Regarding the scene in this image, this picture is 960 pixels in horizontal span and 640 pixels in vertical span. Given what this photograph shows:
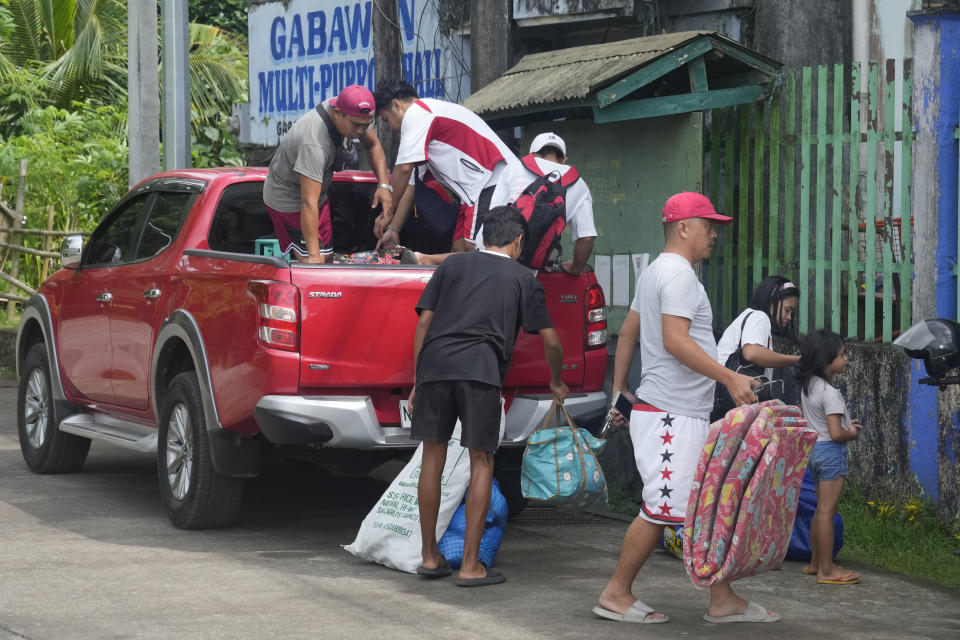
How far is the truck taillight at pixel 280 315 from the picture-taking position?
6.71 m

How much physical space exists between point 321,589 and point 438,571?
526 mm

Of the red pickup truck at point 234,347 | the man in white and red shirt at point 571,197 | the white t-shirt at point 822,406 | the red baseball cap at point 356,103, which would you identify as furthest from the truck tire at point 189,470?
the white t-shirt at point 822,406

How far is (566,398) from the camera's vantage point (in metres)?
7.37

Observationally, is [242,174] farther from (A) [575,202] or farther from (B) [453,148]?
(A) [575,202]

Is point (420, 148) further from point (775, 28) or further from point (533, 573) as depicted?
point (775, 28)

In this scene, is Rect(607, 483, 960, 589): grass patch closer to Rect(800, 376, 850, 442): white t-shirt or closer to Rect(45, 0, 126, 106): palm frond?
Rect(800, 376, 850, 442): white t-shirt

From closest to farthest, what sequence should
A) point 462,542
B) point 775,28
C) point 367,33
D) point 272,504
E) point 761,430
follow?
point 761,430 < point 462,542 < point 272,504 < point 775,28 < point 367,33

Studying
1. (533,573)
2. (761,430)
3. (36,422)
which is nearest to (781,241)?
(533,573)

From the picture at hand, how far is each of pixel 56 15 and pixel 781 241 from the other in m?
18.1

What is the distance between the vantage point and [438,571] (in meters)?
6.45

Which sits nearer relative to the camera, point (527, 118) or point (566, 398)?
point (566, 398)

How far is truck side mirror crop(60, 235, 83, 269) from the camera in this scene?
880cm

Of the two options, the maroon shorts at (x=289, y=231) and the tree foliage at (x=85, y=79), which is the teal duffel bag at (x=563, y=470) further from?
the tree foliage at (x=85, y=79)

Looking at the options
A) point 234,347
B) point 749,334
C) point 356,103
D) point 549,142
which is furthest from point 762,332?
point 234,347
